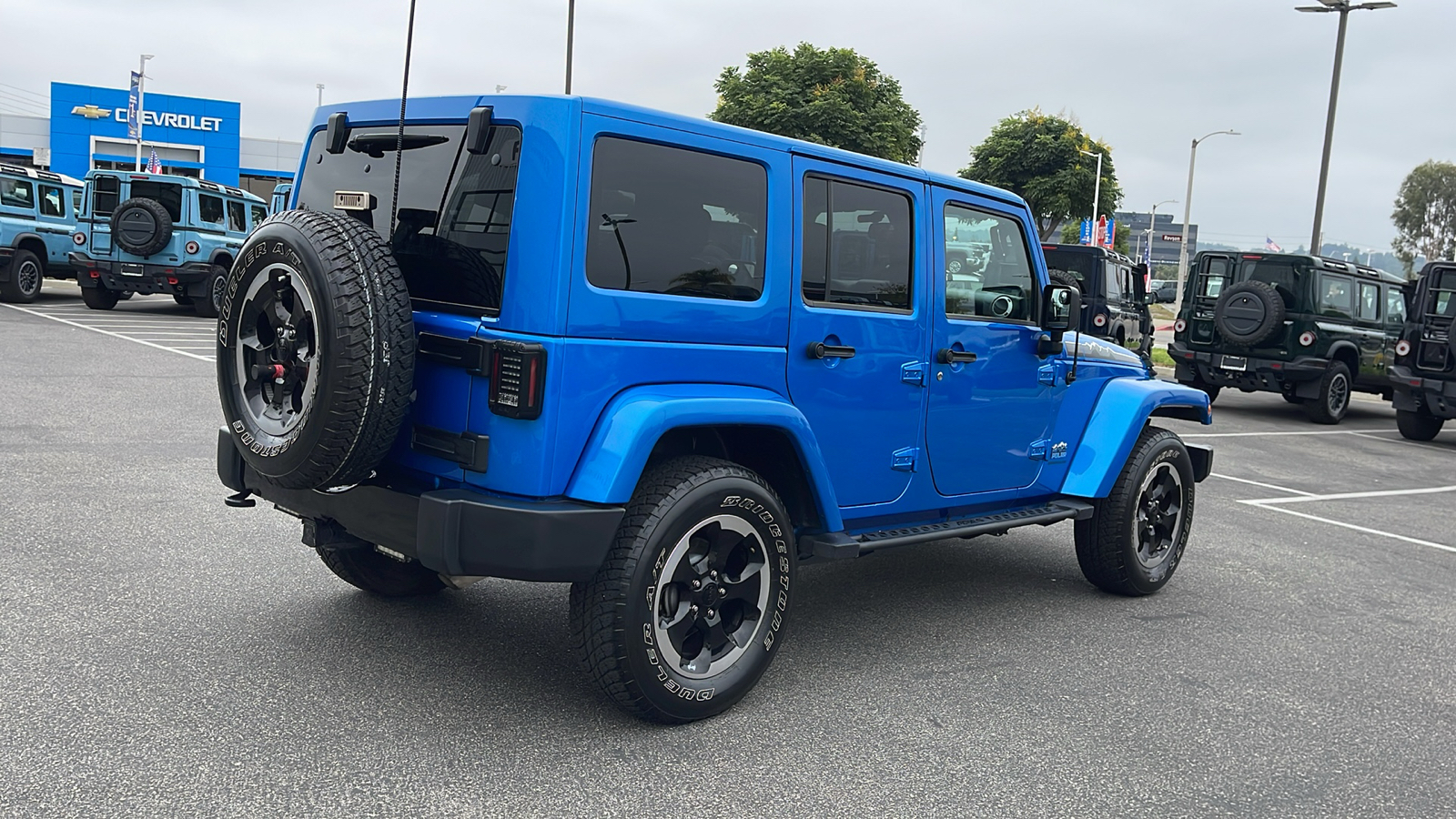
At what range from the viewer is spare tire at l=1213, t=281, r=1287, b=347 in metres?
14.4

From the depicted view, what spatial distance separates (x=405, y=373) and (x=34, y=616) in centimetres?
211

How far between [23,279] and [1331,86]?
82.1 feet

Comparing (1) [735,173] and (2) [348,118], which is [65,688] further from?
(1) [735,173]

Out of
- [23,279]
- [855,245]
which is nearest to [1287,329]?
[855,245]

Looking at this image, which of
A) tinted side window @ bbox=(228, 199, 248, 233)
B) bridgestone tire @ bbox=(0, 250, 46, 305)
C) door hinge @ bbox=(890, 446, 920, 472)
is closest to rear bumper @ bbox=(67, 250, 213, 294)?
bridgestone tire @ bbox=(0, 250, 46, 305)

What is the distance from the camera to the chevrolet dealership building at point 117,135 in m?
48.3

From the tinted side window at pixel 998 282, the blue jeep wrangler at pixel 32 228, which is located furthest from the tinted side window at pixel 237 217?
the tinted side window at pixel 998 282

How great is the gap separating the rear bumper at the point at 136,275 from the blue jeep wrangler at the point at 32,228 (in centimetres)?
121

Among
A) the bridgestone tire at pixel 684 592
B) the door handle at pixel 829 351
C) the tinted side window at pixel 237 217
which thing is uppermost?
the tinted side window at pixel 237 217

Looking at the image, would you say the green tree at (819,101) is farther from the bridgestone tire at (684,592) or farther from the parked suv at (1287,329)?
the bridgestone tire at (684,592)

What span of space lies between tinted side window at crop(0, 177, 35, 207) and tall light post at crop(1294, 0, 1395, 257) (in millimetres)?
23465

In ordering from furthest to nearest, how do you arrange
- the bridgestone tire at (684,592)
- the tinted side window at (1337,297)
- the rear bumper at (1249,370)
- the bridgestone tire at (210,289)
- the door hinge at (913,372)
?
the bridgestone tire at (210,289)
the tinted side window at (1337,297)
the rear bumper at (1249,370)
the door hinge at (913,372)
the bridgestone tire at (684,592)

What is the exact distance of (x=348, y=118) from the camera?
4.05 m

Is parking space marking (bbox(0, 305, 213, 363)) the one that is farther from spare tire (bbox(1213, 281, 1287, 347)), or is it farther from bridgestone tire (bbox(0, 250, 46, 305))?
spare tire (bbox(1213, 281, 1287, 347))
